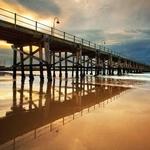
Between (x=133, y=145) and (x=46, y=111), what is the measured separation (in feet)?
15.5

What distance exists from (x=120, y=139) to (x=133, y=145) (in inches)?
18.1

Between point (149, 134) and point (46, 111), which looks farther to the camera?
point (46, 111)

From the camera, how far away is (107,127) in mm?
7617

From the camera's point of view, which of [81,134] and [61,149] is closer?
[61,149]

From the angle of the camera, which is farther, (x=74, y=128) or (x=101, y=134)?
(x=74, y=128)

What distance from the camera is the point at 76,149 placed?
5691 millimetres

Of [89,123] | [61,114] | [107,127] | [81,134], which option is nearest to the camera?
[81,134]

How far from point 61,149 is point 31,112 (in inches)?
176

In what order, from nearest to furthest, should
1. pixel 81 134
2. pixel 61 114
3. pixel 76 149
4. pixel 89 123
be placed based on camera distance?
pixel 76 149
pixel 81 134
pixel 89 123
pixel 61 114

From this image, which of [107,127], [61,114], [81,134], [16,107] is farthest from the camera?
[16,107]

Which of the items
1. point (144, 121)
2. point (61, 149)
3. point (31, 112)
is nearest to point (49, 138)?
point (61, 149)

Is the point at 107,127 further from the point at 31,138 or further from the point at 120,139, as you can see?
the point at 31,138

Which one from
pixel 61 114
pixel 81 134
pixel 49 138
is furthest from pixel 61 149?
pixel 61 114

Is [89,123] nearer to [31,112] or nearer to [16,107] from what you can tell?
[31,112]
